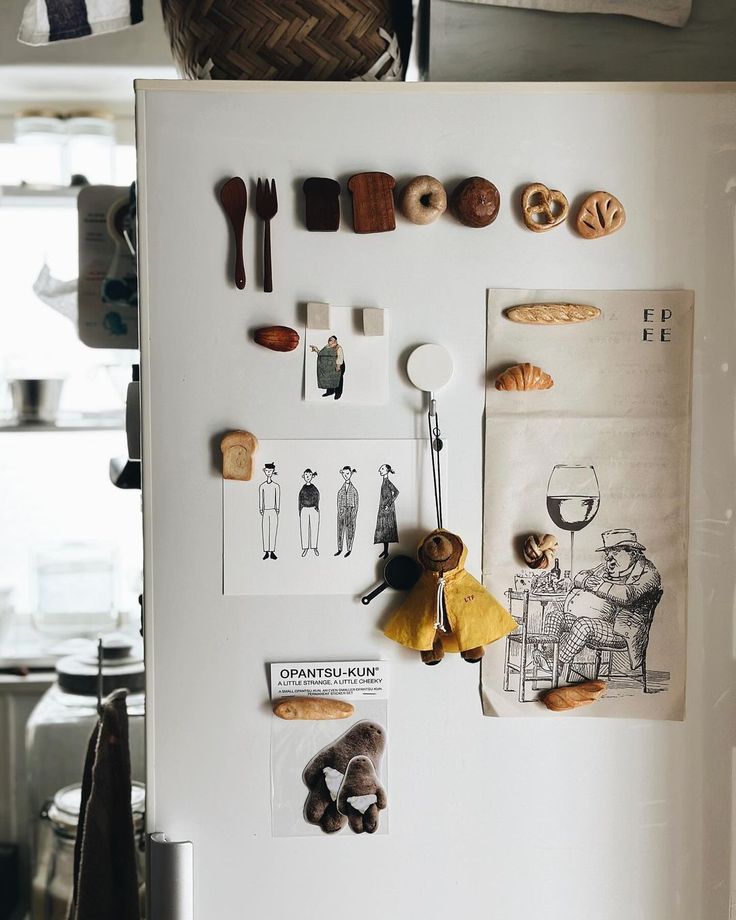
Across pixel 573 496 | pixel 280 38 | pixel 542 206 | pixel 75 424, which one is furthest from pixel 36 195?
pixel 573 496

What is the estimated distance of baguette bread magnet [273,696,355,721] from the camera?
2.77 ft

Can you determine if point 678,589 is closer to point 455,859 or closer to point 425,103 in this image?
point 455,859

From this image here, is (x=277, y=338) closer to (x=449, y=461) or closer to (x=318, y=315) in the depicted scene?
(x=318, y=315)

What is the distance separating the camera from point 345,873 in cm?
87

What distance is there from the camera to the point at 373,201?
31.9 inches

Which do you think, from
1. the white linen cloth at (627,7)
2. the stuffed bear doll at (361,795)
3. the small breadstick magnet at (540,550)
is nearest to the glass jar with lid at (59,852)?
the stuffed bear doll at (361,795)

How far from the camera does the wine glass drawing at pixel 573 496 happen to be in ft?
2.78

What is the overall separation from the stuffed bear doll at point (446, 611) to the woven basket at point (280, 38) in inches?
20.2

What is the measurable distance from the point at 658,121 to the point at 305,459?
1.60 ft

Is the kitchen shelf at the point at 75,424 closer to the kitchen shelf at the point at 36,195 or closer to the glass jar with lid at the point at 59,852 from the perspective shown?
the kitchen shelf at the point at 36,195

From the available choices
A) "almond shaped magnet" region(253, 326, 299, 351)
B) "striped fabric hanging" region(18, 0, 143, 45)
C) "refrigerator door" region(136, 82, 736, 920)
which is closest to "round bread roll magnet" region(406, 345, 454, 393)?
"refrigerator door" region(136, 82, 736, 920)

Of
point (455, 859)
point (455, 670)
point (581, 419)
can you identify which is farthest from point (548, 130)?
point (455, 859)

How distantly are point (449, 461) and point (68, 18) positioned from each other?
0.65m

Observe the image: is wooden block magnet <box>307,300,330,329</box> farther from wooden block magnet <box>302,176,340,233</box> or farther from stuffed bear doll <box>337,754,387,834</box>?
stuffed bear doll <box>337,754,387,834</box>
